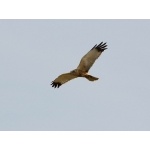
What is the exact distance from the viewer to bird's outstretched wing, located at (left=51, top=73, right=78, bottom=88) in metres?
17.9

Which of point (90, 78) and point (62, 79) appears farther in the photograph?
point (62, 79)

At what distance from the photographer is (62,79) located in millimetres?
18453

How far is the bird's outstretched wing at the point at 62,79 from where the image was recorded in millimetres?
17911

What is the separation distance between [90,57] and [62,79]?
62.0 inches

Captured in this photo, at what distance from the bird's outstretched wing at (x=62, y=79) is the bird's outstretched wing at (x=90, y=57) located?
1.84 ft

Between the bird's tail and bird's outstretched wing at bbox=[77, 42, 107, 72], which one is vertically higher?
bird's outstretched wing at bbox=[77, 42, 107, 72]

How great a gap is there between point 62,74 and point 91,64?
135cm

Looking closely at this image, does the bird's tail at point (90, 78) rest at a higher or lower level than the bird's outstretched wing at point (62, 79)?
lower

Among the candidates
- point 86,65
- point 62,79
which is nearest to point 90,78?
point 86,65

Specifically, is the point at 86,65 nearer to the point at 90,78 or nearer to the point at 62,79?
the point at 90,78

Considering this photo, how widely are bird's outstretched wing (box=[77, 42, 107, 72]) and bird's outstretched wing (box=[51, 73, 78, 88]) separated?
56 centimetres

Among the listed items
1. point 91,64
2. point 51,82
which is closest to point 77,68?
point 91,64

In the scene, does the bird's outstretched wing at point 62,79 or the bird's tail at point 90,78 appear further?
the bird's outstretched wing at point 62,79

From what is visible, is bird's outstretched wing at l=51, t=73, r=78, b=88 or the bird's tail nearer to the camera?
the bird's tail
